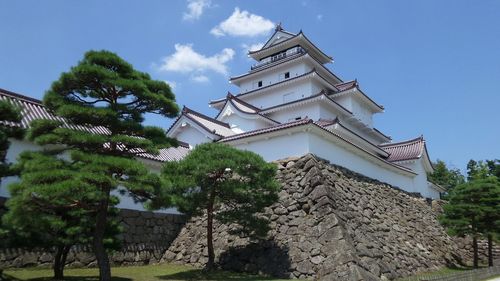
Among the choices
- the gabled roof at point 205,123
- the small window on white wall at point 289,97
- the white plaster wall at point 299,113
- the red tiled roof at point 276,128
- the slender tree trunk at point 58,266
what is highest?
the small window on white wall at point 289,97

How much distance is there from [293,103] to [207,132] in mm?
6296

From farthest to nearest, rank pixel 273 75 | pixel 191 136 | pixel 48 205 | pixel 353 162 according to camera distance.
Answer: pixel 273 75 → pixel 191 136 → pixel 353 162 → pixel 48 205

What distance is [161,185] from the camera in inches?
341

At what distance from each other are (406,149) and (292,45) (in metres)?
9.92

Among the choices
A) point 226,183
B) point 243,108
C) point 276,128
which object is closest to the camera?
point 226,183

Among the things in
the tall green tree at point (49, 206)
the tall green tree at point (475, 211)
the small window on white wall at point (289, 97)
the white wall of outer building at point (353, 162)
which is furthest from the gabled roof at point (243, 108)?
the tall green tree at point (49, 206)

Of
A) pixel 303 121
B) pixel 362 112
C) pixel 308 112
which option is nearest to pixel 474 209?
pixel 303 121

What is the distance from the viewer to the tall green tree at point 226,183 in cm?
1074

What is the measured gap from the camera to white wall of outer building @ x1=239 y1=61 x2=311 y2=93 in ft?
82.5

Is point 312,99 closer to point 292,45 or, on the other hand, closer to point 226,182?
point 292,45

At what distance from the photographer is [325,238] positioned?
36.6ft

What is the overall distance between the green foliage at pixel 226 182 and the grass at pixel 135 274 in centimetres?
137

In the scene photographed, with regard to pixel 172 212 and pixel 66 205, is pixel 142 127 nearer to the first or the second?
pixel 66 205

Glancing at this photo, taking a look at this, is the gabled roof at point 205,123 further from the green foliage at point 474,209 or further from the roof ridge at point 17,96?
the green foliage at point 474,209
